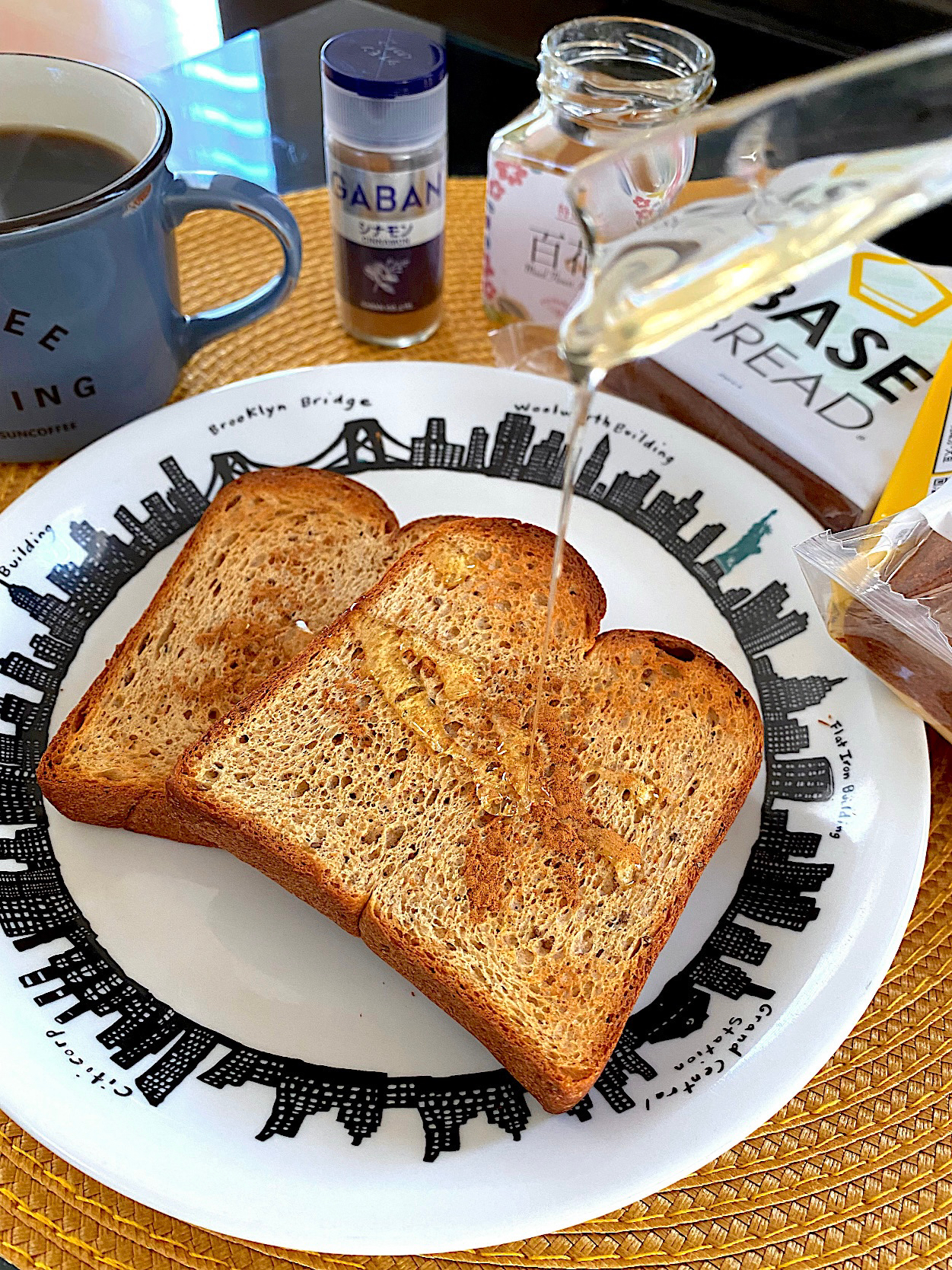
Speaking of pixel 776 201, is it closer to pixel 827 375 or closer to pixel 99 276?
pixel 827 375

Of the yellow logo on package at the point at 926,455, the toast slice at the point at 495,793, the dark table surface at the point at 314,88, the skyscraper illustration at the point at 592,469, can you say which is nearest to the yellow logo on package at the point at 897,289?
the yellow logo on package at the point at 926,455

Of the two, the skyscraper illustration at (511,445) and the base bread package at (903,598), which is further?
the skyscraper illustration at (511,445)

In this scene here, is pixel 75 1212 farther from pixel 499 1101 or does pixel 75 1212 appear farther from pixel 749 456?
pixel 749 456

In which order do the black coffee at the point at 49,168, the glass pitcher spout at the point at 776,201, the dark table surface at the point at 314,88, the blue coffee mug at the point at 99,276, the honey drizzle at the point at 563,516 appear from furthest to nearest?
1. the dark table surface at the point at 314,88
2. the black coffee at the point at 49,168
3. the blue coffee mug at the point at 99,276
4. the honey drizzle at the point at 563,516
5. the glass pitcher spout at the point at 776,201

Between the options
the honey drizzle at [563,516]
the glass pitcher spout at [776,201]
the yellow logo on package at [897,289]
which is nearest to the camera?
the glass pitcher spout at [776,201]

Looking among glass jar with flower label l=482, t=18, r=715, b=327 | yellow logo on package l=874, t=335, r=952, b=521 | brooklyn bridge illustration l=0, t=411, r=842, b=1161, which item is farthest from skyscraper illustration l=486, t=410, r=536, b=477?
yellow logo on package l=874, t=335, r=952, b=521

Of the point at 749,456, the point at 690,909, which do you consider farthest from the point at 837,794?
the point at 749,456

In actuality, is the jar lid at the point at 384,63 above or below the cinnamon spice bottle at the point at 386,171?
above

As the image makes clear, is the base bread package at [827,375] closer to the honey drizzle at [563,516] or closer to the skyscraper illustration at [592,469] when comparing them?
the skyscraper illustration at [592,469]
